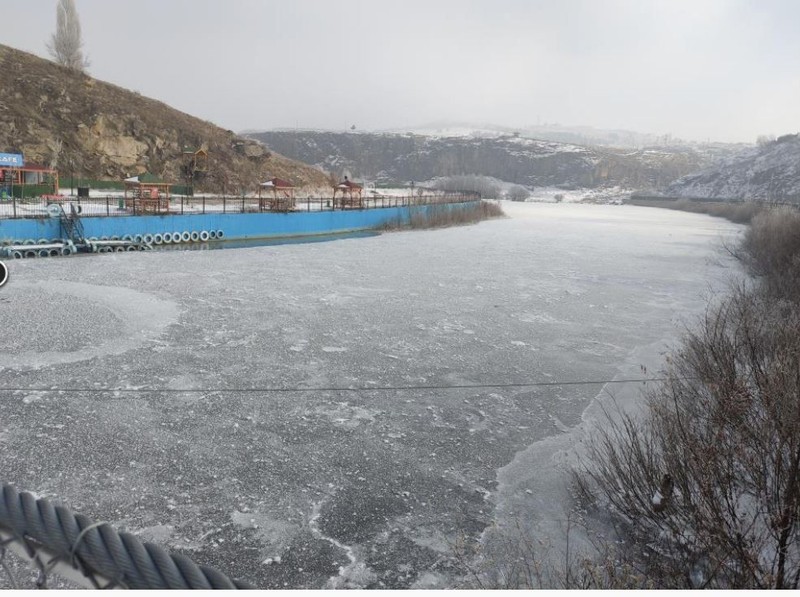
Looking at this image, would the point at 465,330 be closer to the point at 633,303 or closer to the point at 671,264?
the point at 633,303

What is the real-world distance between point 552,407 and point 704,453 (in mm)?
3997

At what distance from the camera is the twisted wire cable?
1268mm

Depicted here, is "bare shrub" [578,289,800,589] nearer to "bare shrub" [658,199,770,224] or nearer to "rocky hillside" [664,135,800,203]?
"bare shrub" [658,199,770,224]

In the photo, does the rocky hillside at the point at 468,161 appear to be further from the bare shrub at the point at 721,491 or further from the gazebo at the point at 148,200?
the bare shrub at the point at 721,491

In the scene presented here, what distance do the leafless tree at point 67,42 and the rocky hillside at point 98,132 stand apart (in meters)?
7.21

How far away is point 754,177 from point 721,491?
404 feet

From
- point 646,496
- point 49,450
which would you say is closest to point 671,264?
point 646,496

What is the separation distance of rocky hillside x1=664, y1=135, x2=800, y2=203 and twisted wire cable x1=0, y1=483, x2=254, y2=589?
10439 centimetres

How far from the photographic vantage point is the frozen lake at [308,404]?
563cm

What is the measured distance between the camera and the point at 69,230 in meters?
26.5

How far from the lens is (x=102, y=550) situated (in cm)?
133

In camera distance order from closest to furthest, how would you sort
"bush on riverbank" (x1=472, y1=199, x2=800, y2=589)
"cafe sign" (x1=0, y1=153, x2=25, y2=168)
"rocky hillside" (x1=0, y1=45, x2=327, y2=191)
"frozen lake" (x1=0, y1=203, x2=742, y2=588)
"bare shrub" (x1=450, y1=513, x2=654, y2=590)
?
"bush on riverbank" (x1=472, y1=199, x2=800, y2=589) < "bare shrub" (x1=450, y1=513, x2=654, y2=590) < "frozen lake" (x1=0, y1=203, x2=742, y2=588) < "cafe sign" (x1=0, y1=153, x2=25, y2=168) < "rocky hillside" (x1=0, y1=45, x2=327, y2=191)

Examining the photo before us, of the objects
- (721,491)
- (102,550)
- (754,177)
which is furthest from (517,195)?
(102,550)

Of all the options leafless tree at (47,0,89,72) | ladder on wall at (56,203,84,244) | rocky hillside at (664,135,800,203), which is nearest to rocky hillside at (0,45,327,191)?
leafless tree at (47,0,89,72)
